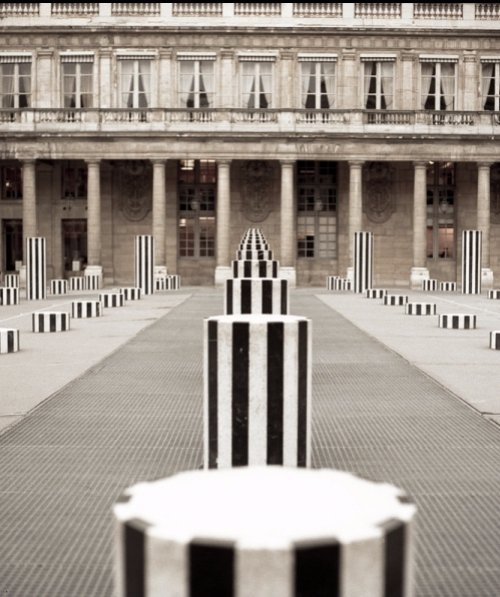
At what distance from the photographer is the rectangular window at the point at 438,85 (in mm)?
47094

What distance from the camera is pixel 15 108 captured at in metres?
46.1

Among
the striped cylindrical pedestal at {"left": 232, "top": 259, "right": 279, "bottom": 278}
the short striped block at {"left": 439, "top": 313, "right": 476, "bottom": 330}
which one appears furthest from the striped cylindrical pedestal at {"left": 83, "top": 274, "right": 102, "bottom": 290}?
the striped cylindrical pedestal at {"left": 232, "top": 259, "right": 279, "bottom": 278}

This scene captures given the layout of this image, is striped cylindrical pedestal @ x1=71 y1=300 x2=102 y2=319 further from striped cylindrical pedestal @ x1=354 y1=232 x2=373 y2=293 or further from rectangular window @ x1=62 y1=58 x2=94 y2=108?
rectangular window @ x1=62 y1=58 x2=94 y2=108

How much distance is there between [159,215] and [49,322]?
25.7 meters

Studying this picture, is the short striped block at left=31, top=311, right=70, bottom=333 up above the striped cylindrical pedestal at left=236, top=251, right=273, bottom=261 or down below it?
below

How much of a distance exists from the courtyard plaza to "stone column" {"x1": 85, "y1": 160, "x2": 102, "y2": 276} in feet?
88.7

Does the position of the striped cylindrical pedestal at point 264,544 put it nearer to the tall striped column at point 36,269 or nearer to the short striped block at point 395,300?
the short striped block at point 395,300

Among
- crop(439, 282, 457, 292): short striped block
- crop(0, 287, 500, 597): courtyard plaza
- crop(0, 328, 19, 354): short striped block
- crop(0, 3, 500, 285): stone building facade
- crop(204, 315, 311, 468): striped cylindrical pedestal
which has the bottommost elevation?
crop(439, 282, 457, 292): short striped block

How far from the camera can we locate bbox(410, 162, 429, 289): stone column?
46.2 meters

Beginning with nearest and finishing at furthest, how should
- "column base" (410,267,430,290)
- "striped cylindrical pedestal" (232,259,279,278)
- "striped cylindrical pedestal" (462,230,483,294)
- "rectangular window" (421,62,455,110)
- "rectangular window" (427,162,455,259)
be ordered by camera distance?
"striped cylindrical pedestal" (232,259,279,278)
"striped cylindrical pedestal" (462,230,483,294)
"column base" (410,267,430,290)
"rectangular window" (421,62,455,110)
"rectangular window" (427,162,455,259)

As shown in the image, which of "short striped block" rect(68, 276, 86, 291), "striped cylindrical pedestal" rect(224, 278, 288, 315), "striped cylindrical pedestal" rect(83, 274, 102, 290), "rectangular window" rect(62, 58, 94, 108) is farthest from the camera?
"rectangular window" rect(62, 58, 94, 108)

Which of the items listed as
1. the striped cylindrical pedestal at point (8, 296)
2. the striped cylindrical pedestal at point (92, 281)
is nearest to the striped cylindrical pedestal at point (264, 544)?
the striped cylindrical pedestal at point (8, 296)

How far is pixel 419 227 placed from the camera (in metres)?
46.3

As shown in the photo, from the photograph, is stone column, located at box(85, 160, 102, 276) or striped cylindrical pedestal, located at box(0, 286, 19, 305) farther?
stone column, located at box(85, 160, 102, 276)
